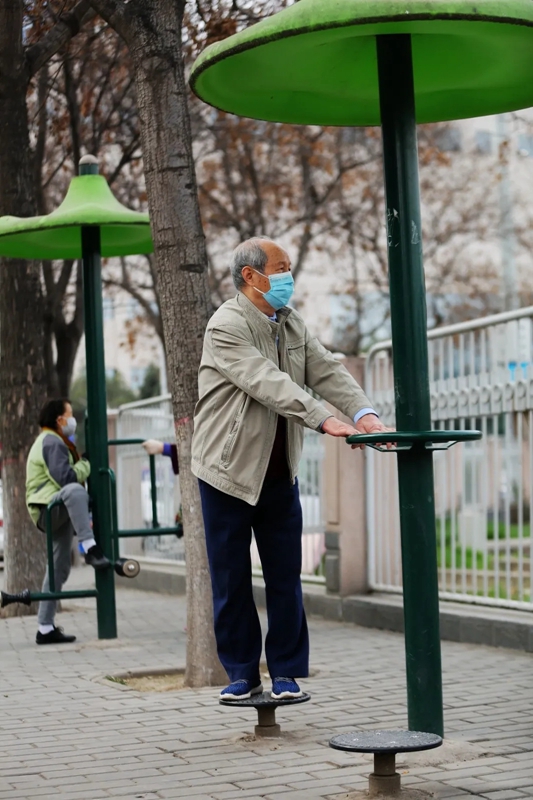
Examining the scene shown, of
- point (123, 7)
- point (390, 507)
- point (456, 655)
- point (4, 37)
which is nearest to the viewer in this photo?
point (123, 7)

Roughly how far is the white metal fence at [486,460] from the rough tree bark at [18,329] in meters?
4.14

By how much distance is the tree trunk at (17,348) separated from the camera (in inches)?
450

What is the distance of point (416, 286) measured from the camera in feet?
16.7

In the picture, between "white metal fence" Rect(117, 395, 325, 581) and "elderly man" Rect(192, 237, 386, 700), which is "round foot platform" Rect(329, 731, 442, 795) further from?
"white metal fence" Rect(117, 395, 325, 581)

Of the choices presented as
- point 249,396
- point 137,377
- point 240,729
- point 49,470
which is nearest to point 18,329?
point 49,470

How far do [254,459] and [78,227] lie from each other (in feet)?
16.0

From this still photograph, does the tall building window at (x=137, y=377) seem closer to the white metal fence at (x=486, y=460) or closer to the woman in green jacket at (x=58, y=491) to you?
the woman in green jacket at (x=58, y=491)

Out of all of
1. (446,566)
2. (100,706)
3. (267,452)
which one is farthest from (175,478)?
(267,452)

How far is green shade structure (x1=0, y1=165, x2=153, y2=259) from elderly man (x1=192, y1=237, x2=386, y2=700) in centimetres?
382

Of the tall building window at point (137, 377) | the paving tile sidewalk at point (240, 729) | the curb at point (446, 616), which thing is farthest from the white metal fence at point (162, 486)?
the tall building window at point (137, 377)

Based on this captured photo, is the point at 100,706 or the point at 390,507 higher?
the point at 390,507

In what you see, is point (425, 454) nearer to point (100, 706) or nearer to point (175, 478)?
point (100, 706)

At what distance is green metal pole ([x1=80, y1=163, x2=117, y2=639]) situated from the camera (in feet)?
31.6

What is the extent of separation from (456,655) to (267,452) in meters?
3.26
